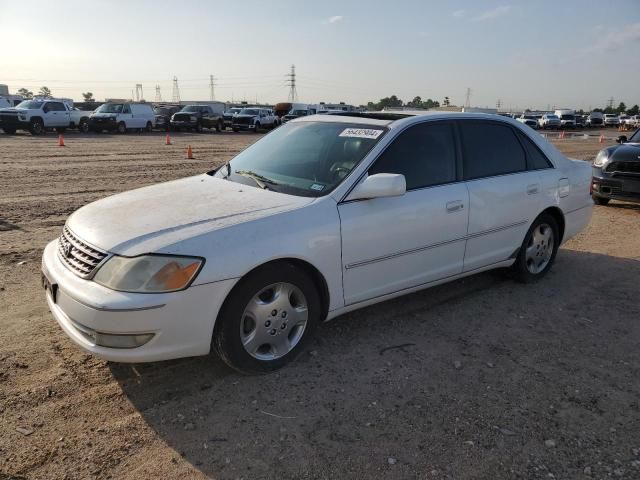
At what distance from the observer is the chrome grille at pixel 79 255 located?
10.2 feet

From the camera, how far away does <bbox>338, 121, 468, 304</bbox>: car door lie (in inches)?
147

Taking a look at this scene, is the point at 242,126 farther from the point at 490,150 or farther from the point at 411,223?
the point at 411,223

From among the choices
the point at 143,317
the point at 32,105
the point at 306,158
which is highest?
the point at 306,158

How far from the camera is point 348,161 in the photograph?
397cm

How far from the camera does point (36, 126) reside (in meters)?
26.4

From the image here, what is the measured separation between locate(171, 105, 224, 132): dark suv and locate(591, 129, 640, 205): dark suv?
94.6 feet

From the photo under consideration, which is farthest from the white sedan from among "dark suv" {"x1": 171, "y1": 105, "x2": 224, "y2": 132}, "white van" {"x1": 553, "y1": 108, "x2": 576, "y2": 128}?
"white van" {"x1": 553, "y1": 108, "x2": 576, "y2": 128}

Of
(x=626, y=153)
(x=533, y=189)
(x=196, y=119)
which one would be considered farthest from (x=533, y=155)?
(x=196, y=119)

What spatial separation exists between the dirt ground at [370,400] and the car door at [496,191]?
0.50 meters

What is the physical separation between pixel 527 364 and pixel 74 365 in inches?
121

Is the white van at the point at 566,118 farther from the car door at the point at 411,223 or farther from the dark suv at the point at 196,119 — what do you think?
the car door at the point at 411,223

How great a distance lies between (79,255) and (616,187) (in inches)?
342

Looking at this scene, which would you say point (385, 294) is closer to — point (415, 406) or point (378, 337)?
point (378, 337)

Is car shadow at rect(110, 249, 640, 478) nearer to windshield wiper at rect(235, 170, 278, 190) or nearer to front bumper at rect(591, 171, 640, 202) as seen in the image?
windshield wiper at rect(235, 170, 278, 190)
